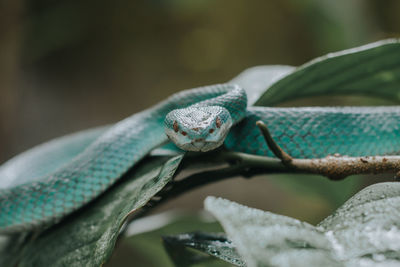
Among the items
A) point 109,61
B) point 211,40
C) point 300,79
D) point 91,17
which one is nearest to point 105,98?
point 109,61

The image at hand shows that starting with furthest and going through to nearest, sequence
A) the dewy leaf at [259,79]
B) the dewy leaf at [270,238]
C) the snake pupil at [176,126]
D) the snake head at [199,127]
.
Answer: the dewy leaf at [259,79], the snake pupil at [176,126], the snake head at [199,127], the dewy leaf at [270,238]

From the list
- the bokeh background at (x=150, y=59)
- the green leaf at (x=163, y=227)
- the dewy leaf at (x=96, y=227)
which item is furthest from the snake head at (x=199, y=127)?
the bokeh background at (x=150, y=59)

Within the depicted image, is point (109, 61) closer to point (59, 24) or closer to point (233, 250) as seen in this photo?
point (59, 24)

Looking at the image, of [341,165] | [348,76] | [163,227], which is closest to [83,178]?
[163,227]

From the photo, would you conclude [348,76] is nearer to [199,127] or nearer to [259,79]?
[259,79]

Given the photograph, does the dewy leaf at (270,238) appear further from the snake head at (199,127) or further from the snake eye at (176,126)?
the snake eye at (176,126)

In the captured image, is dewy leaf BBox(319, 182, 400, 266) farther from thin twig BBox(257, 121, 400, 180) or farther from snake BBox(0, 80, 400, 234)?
snake BBox(0, 80, 400, 234)
